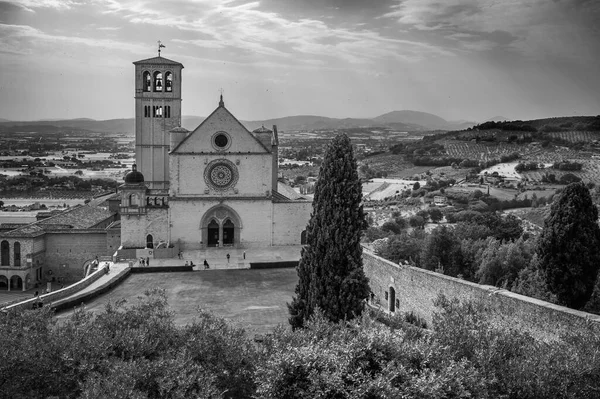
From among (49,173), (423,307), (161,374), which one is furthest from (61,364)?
(49,173)

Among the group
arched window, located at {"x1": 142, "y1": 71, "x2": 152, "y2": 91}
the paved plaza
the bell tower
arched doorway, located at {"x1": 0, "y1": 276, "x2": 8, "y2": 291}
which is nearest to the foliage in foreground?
the paved plaza

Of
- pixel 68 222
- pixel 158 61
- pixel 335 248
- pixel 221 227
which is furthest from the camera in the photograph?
pixel 68 222

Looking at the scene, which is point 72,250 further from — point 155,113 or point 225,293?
point 225,293

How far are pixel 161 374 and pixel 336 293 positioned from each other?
9.03 m

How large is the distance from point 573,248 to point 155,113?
3214cm

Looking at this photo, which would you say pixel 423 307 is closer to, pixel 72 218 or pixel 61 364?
pixel 61 364

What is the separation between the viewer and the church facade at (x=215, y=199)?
38562 millimetres

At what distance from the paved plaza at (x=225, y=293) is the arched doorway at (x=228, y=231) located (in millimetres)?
6973

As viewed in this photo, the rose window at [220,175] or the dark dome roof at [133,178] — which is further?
the rose window at [220,175]

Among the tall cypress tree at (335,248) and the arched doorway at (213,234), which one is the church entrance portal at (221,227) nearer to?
the arched doorway at (213,234)

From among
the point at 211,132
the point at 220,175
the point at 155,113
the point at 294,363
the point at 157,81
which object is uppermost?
the point at 157,81

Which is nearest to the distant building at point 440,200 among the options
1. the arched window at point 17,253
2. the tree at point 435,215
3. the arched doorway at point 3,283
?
the tree at point 435,215

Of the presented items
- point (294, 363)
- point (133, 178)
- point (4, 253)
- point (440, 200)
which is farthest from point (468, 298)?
point (440, 200)

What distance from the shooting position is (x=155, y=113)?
44000 mm
